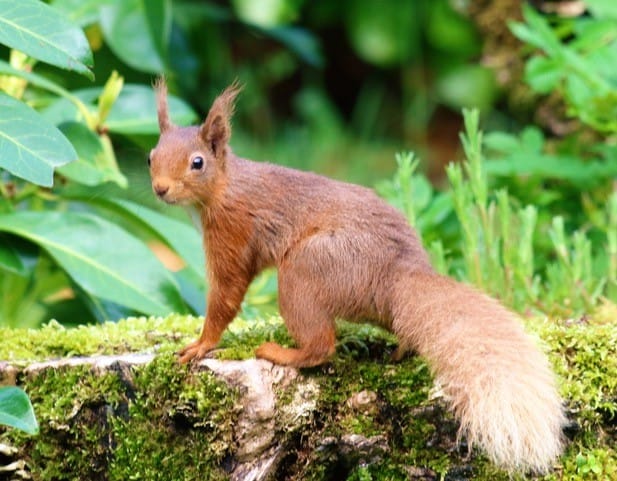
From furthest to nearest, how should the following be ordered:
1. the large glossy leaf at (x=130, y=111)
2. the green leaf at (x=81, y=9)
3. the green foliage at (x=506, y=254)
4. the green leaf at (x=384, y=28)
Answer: the green leaf at (x=384, y=28), the green leaf at (x=81, y=9), the large glossy leaf at (x=130, y=111), the green foliage at (x=506, y=254)

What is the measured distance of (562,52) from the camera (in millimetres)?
4801

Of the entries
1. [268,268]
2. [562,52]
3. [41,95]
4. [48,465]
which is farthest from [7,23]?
[562,52]

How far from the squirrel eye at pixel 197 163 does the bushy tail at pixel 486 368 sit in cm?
70

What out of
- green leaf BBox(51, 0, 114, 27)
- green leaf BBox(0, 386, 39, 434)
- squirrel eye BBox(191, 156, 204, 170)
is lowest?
green leaf BBox(0, 386, 39, 434)

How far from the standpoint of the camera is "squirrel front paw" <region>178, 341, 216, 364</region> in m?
3.19

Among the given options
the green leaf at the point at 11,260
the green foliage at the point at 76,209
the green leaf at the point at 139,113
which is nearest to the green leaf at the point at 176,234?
the green foliage at the point at 76,209

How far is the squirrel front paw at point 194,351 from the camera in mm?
3192

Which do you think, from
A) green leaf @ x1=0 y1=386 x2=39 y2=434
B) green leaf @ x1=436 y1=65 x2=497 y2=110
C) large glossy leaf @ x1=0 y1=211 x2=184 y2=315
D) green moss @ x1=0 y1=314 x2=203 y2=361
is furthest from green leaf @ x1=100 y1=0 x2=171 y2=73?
green leaf @ x1=436 y1=65 x2=497 y2=110

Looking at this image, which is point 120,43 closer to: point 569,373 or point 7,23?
point 7,23

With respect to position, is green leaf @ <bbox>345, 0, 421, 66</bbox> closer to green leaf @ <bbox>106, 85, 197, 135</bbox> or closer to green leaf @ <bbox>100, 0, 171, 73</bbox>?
green leaf @ <bbox>100, 0, 171, 73</bbox>

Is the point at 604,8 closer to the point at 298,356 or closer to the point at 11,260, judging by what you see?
the point at 298,356

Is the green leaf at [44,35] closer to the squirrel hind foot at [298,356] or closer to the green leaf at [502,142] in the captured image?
the squirrel hind foot at [298,356]

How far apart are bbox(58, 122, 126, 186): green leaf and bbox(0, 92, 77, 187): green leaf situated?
99 centimetres

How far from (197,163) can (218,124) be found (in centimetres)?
15
